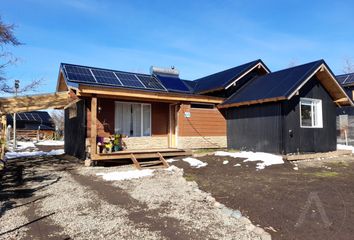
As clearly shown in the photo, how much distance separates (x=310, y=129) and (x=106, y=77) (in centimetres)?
1016

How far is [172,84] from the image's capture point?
17.3m

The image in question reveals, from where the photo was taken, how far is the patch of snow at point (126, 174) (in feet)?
30.2

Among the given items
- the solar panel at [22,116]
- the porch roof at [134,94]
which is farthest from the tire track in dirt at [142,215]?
the solar panel at [22,116]

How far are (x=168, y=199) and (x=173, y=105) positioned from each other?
28.5 feet

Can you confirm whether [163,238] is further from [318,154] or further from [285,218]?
[318,154]

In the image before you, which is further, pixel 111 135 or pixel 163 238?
pixel 111 135

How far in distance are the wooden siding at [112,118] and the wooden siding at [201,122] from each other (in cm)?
110

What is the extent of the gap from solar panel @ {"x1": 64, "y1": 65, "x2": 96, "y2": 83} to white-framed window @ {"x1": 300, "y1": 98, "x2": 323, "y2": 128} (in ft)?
32.1

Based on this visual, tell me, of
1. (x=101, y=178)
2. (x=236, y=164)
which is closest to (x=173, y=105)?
(x=236, y=164)

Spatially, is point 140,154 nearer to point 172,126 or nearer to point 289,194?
point 172,126

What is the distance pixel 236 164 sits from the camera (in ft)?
35.7

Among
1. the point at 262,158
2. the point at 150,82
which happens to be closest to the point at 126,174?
the point at 262,158

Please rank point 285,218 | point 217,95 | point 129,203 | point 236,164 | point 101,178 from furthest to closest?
point 217,95
point 236,164
point 101,178
point 129,203
point 285,218

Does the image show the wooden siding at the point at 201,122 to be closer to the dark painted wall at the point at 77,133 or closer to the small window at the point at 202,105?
the small window at the point at 202,105
